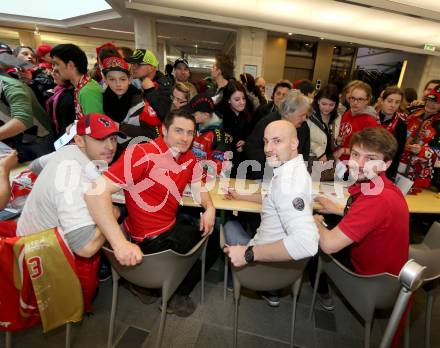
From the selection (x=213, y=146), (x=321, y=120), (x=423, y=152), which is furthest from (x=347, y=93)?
(x=213, y=146)

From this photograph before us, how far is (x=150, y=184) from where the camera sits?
1.49 metres

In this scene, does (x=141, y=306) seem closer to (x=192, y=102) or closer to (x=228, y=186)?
(x=228, y=186)

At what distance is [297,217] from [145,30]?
7851 millimetres

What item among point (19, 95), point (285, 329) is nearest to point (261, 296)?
point (285, 329)

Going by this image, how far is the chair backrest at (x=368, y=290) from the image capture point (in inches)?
44.8

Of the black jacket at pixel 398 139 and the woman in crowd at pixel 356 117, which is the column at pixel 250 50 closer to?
the woman in crowd at pixel 356 117

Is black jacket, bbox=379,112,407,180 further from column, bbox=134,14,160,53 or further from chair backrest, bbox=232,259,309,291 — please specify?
column, bbox=134,14,160,53

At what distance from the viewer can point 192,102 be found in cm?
238

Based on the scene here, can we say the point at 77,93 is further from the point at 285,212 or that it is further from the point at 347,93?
the point at 347,93

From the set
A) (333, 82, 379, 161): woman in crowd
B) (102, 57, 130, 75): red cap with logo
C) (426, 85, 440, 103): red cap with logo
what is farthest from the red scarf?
(426, 85, 440, 103): red cap with logo

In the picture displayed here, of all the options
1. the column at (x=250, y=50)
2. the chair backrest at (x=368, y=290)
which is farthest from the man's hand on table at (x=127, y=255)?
the column at (x=250, y=50)

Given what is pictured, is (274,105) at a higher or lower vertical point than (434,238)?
higher

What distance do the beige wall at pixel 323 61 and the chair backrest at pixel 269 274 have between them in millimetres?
9838

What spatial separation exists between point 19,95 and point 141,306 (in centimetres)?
190
